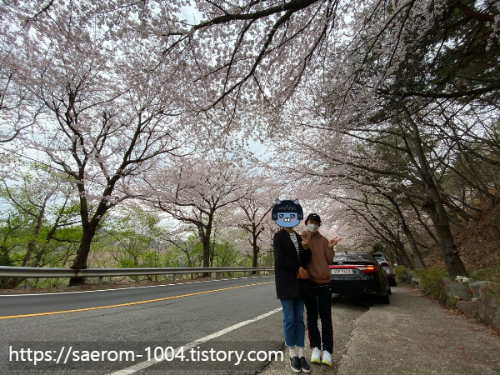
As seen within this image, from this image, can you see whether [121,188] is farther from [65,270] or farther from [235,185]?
[235,185]

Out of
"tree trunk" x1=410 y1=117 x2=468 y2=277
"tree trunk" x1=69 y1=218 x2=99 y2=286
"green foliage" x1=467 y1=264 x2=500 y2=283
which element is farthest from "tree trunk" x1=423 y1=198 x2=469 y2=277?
"tree trunk" x1=69 y1=218 x2=99 y2=286

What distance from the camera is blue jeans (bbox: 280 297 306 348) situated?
2.69 metres

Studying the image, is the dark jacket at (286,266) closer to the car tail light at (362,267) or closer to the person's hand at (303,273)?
the person's hand at (303,273)

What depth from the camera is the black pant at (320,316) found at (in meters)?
2.88

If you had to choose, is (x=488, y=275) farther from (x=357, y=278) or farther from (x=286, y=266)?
(x=286, y=266)

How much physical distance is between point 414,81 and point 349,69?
5.60ft

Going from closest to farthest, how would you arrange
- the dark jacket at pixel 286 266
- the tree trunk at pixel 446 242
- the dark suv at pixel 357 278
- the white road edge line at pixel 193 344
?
the white road edge line at pixel 193 344 < the dark jacket at pixel 286 266 < the dark suv at pixel 357 278 < the tree trunk at pixel 446 242

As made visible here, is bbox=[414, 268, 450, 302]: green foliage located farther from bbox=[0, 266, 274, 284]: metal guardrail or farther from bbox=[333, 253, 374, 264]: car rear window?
bbox=[0, 266, 274, 284]: metal guardrail

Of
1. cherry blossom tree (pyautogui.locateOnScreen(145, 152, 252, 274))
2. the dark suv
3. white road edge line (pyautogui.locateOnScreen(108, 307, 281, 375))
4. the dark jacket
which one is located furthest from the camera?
cherry blossom tree (pyautogui.locateOnScreen(145, 152, 252, 274))

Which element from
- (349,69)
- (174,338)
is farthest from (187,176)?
(174,338)
